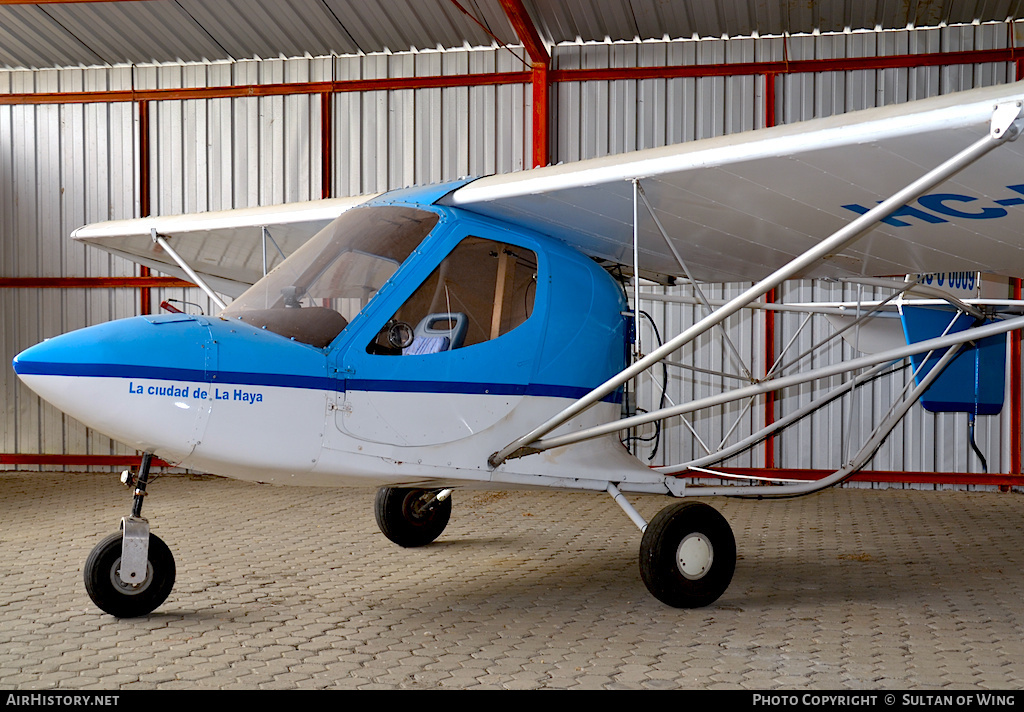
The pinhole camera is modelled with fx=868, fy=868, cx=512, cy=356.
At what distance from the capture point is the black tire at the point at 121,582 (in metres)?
4.60

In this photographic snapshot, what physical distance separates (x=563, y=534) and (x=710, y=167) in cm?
449

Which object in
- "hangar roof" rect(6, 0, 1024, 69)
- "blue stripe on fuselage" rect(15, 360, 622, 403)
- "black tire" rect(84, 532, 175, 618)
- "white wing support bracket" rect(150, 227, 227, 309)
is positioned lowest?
"black tire" rect(84, 532, 175, 618)

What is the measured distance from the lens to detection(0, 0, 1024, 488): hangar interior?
11.4m

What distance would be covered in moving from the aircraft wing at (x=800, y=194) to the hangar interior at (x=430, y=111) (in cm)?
490

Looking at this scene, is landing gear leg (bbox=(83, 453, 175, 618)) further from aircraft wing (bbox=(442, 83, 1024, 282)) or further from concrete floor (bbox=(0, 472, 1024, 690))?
aircraft wing (bbox=(442, 83, 1024, 282))

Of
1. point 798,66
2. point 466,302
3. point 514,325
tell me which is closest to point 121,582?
point 466,302

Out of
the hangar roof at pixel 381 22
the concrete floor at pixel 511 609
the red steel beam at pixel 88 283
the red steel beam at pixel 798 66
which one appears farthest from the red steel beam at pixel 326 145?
the concrete floor at pixel 511 609

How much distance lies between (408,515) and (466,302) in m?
2.79

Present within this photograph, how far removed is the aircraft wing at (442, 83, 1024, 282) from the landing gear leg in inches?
98.1

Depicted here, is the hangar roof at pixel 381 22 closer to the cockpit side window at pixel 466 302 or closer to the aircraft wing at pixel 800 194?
the aircraft wing at pixel 800 194

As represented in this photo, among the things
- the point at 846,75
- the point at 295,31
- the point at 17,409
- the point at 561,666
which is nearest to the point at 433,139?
the point at 295,31

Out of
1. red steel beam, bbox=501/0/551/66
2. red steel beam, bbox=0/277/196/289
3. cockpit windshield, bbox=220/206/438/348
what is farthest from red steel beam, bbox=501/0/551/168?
cockpit windshield, bbox=220/206/438/348

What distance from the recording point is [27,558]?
6.71m

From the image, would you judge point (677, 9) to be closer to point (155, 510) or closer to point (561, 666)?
point (155, 510)
